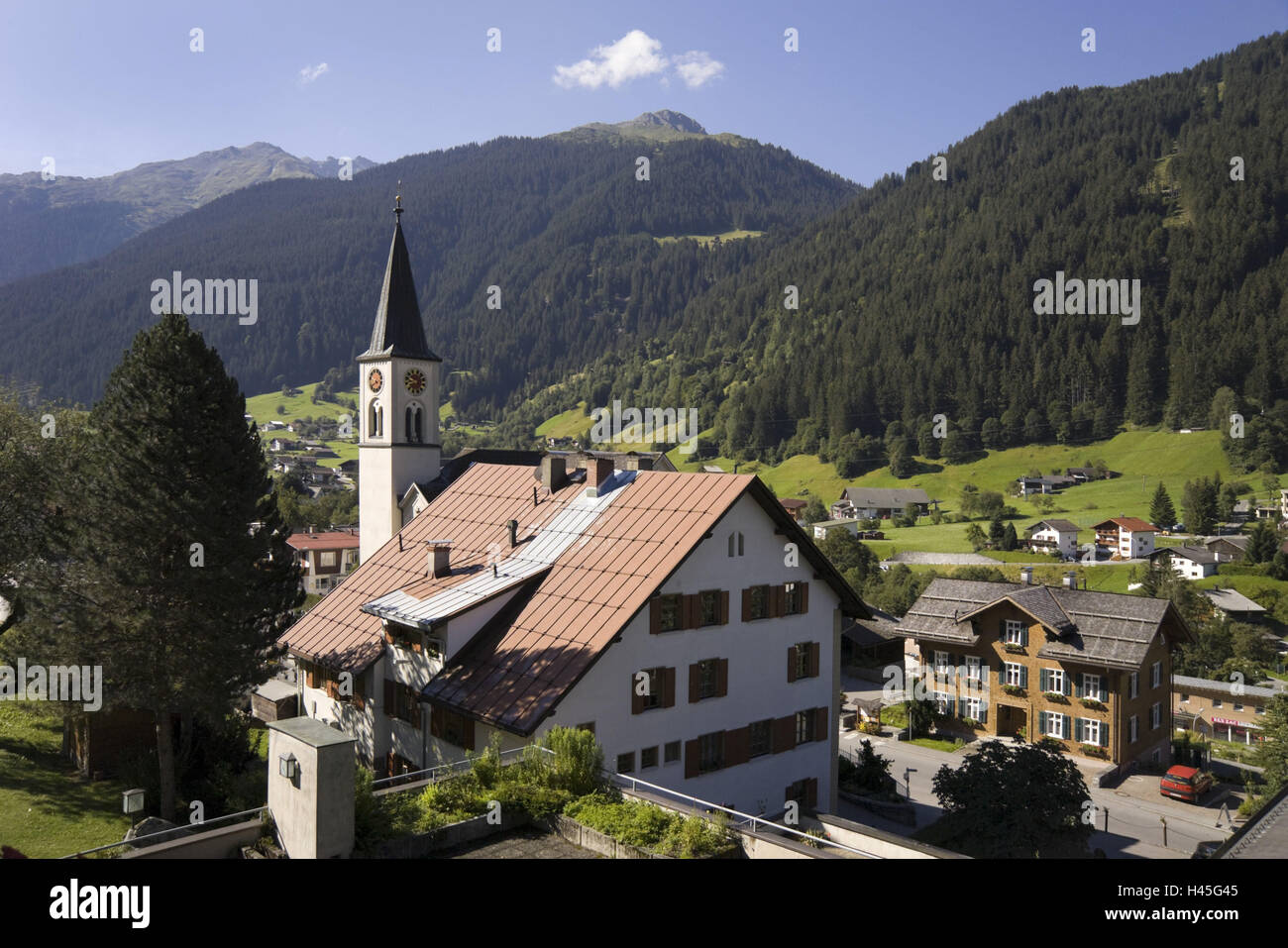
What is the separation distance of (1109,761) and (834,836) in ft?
116

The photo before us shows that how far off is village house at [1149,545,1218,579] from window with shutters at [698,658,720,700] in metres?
99.4

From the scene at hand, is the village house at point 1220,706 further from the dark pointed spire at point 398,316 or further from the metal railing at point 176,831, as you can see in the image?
the metal railing at point 176,831

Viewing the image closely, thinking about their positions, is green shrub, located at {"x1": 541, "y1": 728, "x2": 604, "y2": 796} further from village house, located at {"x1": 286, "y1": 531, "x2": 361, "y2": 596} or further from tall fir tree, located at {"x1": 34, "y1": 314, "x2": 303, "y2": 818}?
village house, located at {"x1": 286, "y1": 531, "x2": 361, "y2": 596}

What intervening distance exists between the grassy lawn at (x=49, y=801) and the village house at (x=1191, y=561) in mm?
110783

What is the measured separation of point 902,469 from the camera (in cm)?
17375

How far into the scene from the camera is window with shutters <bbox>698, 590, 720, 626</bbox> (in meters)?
26.8

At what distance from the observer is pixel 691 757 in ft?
85.6

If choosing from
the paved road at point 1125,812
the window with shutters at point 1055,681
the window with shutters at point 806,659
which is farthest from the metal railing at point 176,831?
the window with shutters at point 1055,681

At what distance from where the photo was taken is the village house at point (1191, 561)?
109 metres

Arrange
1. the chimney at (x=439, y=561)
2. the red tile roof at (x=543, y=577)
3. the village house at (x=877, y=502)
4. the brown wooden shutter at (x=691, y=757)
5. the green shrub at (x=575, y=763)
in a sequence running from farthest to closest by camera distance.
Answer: the village house at (x=877, y=502)
the chimney at (x=439, y=561)
the brown wooden shutter at (x=691, y=757)
the red tile roof at (x=543, y=577)
the green shrub at (x=575, y=763)

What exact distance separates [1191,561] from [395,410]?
10022 cm

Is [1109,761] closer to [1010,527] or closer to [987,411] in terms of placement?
[1010,527]

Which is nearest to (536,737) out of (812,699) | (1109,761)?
(812,699)

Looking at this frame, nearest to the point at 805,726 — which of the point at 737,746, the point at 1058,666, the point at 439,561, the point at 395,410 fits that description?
the point at 737,746
